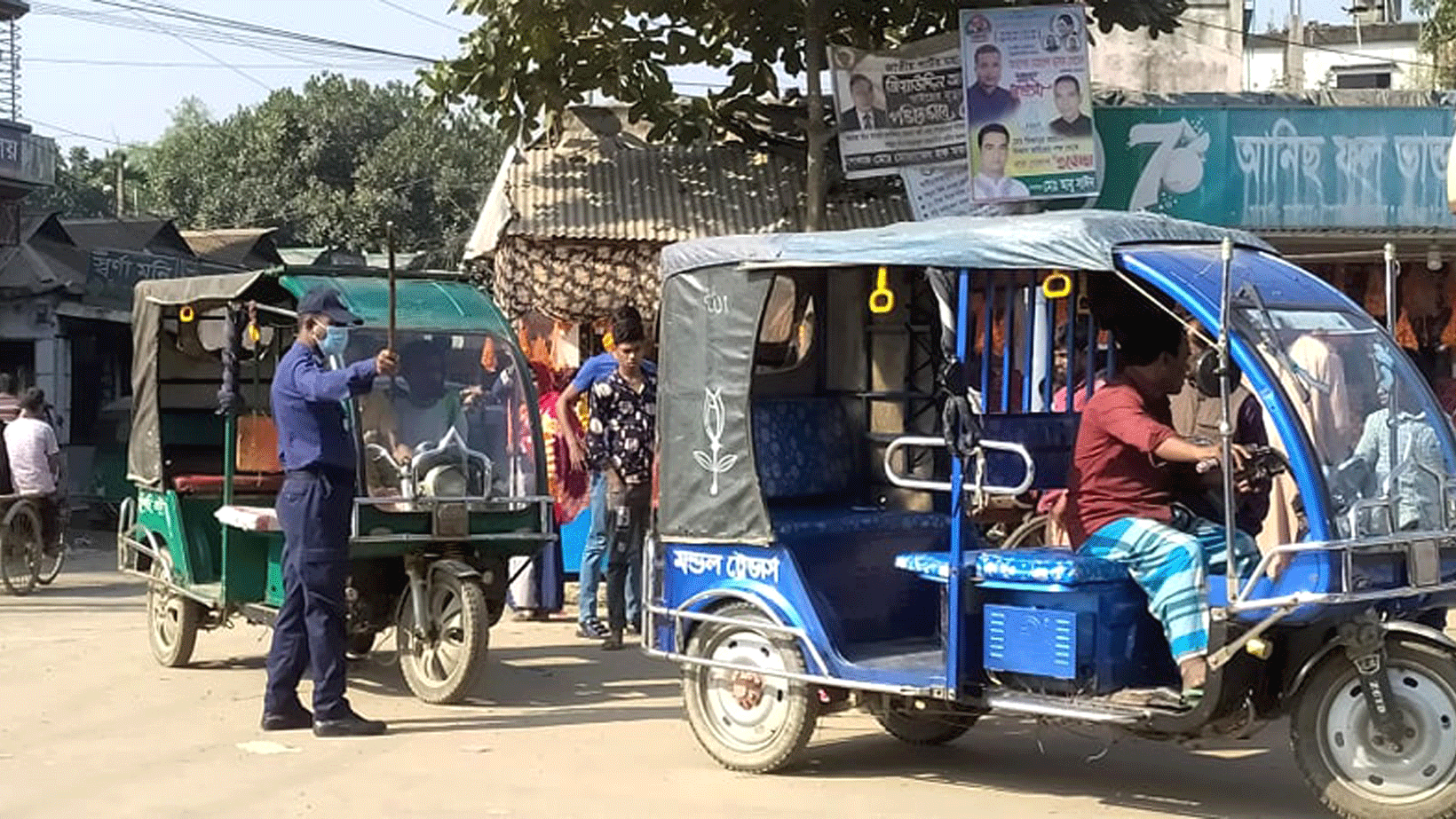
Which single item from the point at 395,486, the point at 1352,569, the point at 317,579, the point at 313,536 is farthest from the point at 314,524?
the point at 1352,569

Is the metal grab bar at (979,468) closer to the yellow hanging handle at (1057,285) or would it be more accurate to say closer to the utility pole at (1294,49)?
the yellow hanging handle at (1057,285)

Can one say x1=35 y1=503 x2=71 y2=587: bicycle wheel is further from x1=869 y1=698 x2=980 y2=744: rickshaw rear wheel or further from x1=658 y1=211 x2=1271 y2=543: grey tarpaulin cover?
x1=869 y1=698 x2=980 y2=744: rickshaw rear wheel

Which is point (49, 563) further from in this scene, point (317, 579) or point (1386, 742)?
point (1386, 742)

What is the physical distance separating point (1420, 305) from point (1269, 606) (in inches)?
347

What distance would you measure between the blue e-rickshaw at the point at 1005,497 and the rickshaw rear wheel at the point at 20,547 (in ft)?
28.3

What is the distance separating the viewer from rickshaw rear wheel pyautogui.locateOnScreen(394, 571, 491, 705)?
9141 millimetres

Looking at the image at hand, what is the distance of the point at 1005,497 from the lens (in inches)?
302

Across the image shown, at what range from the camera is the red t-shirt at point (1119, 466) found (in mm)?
6953

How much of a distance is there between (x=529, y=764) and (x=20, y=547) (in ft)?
28.3

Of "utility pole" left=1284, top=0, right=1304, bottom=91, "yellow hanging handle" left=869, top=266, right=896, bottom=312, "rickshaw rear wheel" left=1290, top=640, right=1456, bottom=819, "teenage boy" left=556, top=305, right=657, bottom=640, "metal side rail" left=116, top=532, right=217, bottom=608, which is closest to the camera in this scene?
"rickshaw rear wheel" left=1290, top=640, right=1456, bottom=819

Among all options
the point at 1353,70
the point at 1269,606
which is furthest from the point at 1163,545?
the point at 1353,70

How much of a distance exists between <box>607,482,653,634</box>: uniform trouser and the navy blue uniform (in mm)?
2550

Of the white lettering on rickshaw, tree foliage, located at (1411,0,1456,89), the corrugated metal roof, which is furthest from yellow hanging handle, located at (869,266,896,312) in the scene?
tree foliage, located at (1411,0,1456,89)

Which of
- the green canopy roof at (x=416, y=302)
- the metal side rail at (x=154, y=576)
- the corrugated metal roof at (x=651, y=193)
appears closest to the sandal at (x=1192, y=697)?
the green canopy roof at (x=416, y=302)
